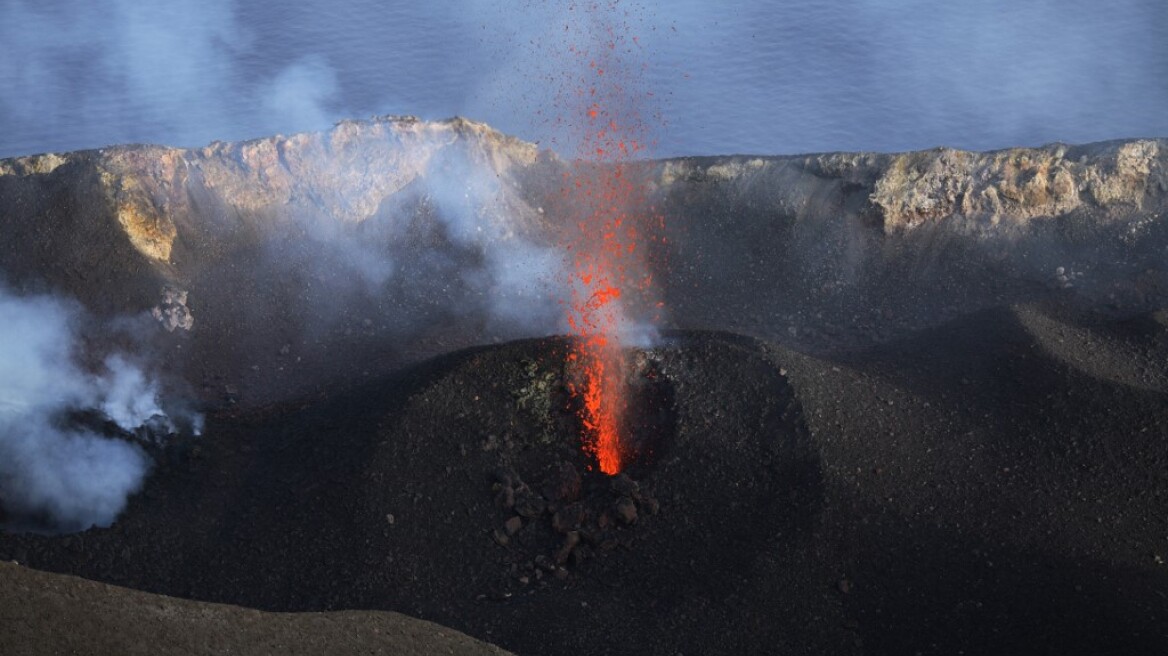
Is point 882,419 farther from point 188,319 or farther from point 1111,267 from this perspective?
point 188,319

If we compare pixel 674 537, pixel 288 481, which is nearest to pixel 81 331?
pixel 288 481

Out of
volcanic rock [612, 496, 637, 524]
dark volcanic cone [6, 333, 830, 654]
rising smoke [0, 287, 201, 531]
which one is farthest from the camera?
rising smoke [0, 287, 201, 531]

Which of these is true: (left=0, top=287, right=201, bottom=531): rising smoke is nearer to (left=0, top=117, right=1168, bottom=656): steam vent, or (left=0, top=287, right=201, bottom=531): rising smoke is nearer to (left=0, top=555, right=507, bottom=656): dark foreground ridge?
(left=0, top=117, right=1168, bottom=656): steam vent

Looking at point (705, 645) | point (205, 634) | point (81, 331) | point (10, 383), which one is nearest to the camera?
point (205, 634)

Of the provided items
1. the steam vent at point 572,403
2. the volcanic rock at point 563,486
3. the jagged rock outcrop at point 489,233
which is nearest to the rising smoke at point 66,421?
the steam vent at point 572,403

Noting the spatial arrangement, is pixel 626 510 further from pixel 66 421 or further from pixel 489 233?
pixel 489 233

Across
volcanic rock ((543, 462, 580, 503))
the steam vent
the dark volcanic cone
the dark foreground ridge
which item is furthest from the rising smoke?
volcanic rock ((543, 462, 580, 503))
